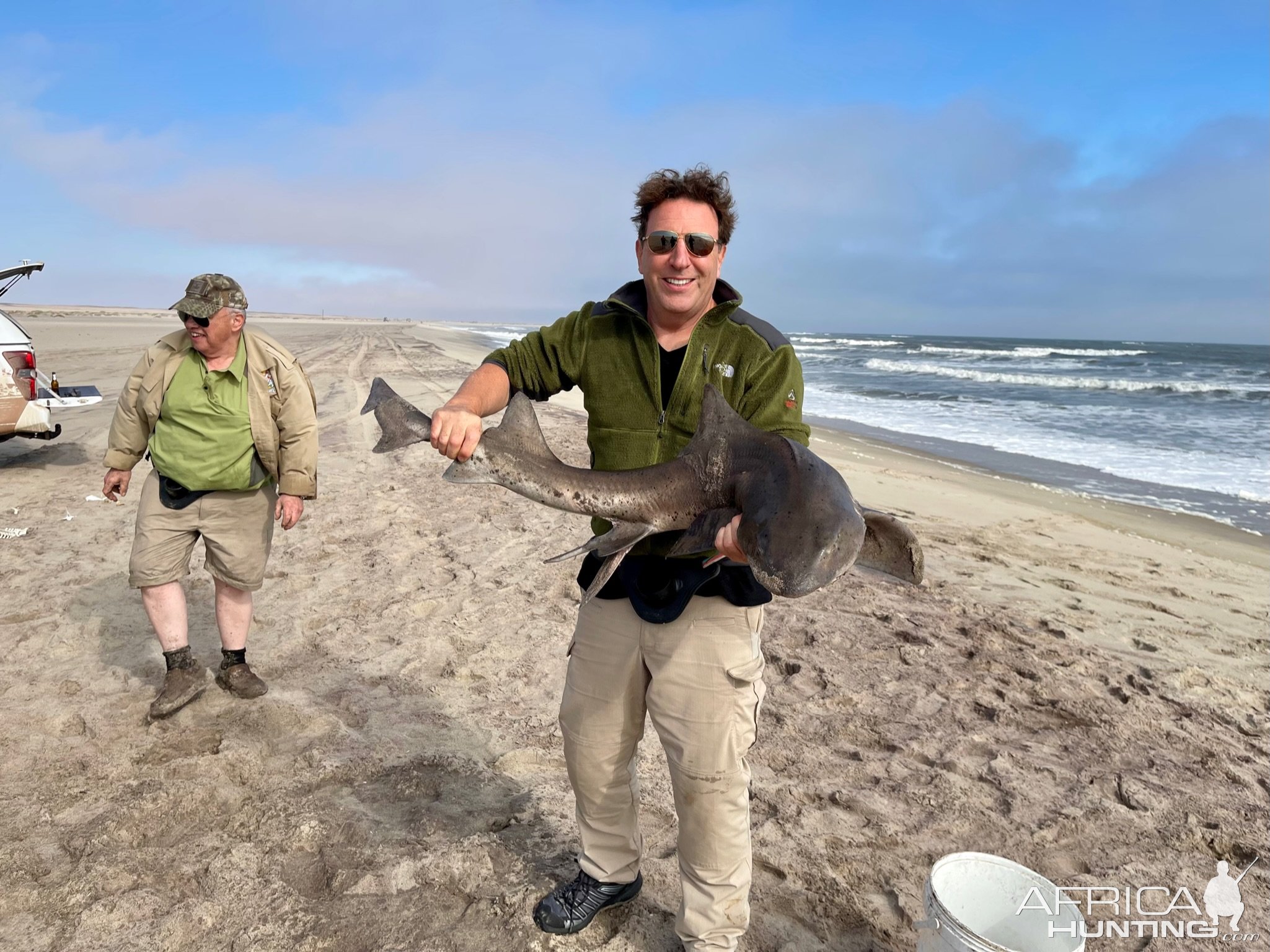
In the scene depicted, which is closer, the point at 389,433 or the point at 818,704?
the point at 389,433

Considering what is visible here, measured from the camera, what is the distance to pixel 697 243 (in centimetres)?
245

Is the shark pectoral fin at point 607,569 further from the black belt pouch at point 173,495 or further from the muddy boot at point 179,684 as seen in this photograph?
the muddy boot at point 179,684

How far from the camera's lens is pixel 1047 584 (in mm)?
6555

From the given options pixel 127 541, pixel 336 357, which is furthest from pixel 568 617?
pixel 336 357

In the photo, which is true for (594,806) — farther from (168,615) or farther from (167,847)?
(168,615)

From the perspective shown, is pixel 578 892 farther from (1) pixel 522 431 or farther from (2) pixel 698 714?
(1) pixel 522 431

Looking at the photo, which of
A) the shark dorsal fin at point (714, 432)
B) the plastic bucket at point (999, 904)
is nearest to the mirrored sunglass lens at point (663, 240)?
the shark dorsal fin at point (714, 432)

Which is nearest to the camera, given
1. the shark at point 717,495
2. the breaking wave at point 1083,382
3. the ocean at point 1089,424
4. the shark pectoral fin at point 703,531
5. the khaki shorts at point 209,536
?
the shark at point 717,495

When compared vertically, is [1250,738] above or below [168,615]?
below

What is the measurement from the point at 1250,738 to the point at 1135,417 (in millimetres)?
19568

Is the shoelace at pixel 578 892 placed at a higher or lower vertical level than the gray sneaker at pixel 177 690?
lower

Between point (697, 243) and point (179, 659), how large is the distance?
380 cm

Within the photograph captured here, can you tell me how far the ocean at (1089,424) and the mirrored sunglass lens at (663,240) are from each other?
25.3 feet

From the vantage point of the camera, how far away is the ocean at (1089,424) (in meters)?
11.7
